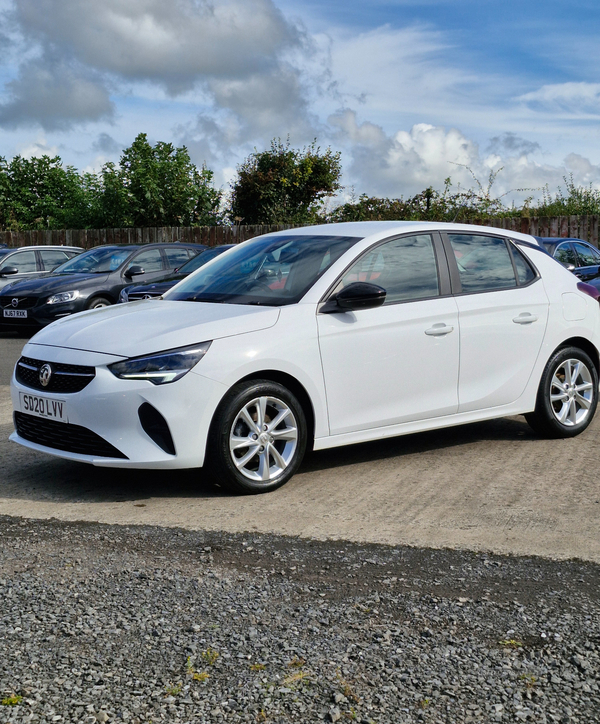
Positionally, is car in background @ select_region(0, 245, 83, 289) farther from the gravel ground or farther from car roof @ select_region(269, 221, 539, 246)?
the gravel ground

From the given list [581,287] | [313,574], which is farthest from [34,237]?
[313,574]

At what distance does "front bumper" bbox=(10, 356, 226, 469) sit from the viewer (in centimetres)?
515

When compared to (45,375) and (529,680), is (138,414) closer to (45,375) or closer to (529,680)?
(45,375)

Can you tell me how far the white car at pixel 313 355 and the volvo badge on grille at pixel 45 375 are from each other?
12mm

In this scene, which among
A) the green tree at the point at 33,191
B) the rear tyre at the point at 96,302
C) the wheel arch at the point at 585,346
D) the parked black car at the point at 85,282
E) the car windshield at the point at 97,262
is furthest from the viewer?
the green tree at the point at 33,191

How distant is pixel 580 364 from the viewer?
7090 millimetres

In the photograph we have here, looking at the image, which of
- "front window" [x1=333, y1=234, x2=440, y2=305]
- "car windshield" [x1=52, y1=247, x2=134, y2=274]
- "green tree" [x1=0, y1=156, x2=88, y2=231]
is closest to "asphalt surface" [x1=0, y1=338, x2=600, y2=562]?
"front window" [x1=333, y1=234, x2=440, y2=305]

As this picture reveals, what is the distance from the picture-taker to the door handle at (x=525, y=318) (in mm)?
6645

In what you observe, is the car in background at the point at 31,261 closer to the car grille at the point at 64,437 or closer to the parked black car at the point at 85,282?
the parked black car at the point at 85,282

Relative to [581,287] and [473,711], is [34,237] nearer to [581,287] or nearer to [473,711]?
[581,287]

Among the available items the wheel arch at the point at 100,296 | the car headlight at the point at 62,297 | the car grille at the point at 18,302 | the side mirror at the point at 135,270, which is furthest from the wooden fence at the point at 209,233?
the car grille at the point at 18,302

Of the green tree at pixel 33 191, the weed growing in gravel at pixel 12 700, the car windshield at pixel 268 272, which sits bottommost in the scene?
the weed growing in gravel at pixel 12 700

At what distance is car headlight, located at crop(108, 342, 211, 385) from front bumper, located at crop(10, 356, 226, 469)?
34 millimetres

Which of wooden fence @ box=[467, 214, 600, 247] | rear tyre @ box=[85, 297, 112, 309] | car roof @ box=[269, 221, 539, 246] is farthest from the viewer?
wooden fence @ box=[467, 214, 600, 247]
